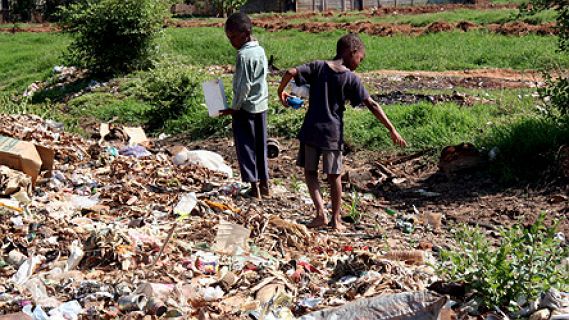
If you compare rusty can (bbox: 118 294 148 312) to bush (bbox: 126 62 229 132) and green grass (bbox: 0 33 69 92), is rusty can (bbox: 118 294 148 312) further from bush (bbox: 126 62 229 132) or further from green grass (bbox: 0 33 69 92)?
green grass (bbox: 0 33 69 92)

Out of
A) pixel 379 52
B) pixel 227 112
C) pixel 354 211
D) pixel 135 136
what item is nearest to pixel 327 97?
pixel 354 211

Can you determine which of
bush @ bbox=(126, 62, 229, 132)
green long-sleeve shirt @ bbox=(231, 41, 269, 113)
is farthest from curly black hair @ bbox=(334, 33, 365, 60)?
bush @ bbox=(126, 62, 229, 132)

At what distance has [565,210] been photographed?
6.70 meters

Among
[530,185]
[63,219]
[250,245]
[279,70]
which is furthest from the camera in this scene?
[279,70]

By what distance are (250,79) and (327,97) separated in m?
1.00

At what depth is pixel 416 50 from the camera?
17.6 meters

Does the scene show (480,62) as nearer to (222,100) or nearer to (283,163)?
Answer: (283,163)

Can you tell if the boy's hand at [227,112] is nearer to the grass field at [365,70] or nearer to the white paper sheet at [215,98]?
the white paper sheet at [215,98]

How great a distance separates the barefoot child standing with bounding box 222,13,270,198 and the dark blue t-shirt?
818 mm

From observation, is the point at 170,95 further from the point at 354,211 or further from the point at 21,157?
the point at 354,211

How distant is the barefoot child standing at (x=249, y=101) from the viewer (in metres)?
6.64

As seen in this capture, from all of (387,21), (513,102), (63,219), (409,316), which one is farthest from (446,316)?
(387,21)

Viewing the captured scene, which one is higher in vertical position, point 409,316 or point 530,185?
point 409,316

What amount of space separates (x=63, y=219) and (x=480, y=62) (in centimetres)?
1186
